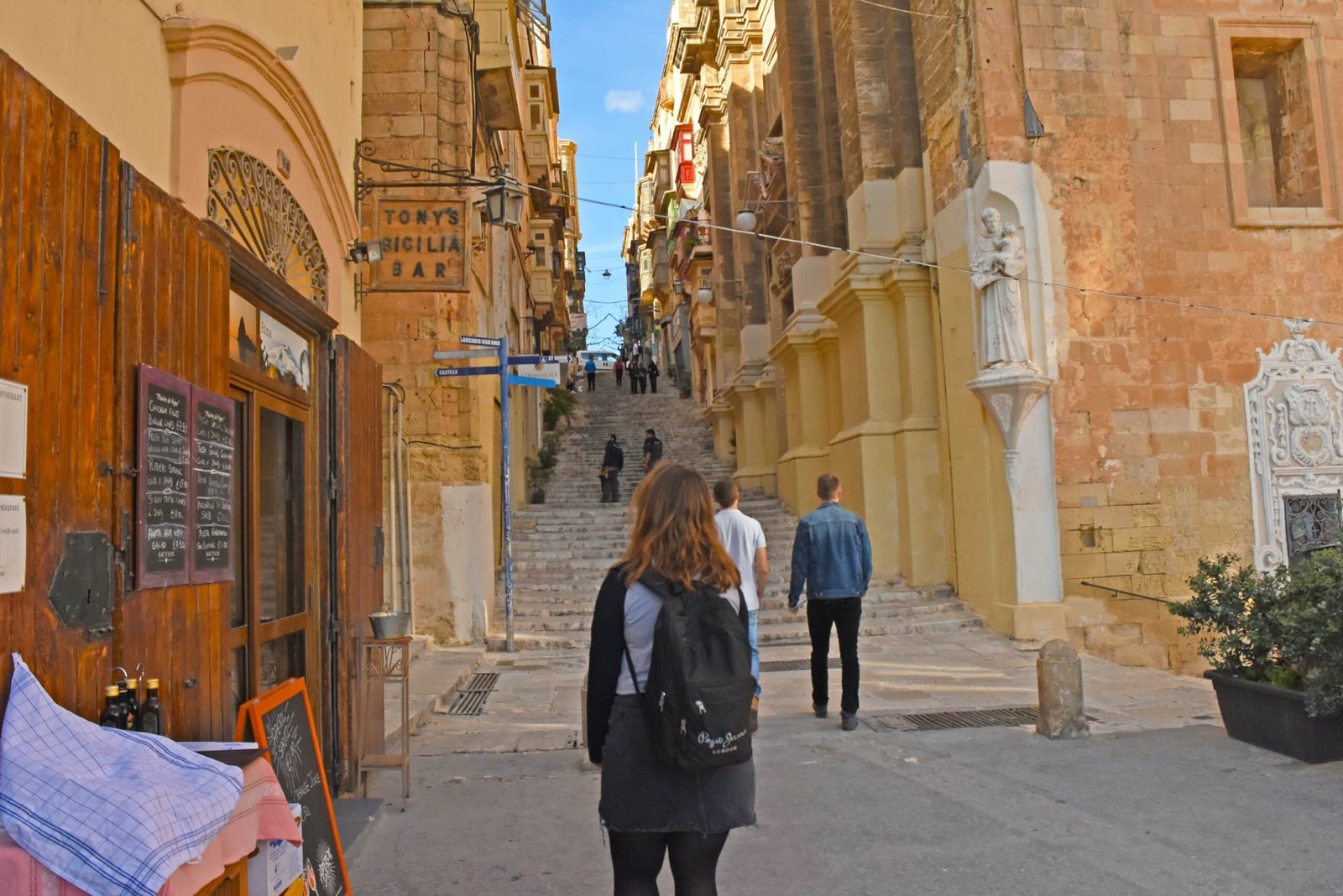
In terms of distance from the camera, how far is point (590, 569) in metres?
15.3

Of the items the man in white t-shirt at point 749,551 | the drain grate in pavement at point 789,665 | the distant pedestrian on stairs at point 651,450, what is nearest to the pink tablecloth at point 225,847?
the man in white t-shirt at point 749,551

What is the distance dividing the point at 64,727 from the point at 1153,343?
42.9ft

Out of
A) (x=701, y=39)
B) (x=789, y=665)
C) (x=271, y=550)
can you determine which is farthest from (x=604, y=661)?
(x=701, y=39)

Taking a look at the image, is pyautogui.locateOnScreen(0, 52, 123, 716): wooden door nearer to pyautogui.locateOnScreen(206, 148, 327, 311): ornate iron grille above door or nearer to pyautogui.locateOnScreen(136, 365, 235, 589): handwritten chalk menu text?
pyautogui.locateOnScreen(136, 365, 235, 589): handwritten chalk menu text

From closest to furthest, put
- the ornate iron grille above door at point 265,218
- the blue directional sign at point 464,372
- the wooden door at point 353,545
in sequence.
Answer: the ornate iron grille above door at point 265,218
the wooden door at point 353,545
the blue directional sign at point 464,372

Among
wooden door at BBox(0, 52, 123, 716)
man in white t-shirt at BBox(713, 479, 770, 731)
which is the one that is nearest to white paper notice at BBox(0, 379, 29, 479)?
wooden door at BBox(0, 52, 123, 716)

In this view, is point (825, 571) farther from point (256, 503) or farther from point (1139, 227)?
point (1139, 227)

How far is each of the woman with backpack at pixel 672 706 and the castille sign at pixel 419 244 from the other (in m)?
7.37

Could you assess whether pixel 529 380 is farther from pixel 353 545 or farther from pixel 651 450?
pixel 651 450

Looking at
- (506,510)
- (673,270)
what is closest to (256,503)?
(506,510)

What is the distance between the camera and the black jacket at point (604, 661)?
304cm

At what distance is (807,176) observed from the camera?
19312 mm

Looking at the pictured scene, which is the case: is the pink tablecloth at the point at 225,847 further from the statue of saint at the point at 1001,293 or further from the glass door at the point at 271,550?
the statue of saint at the point at 1001,293

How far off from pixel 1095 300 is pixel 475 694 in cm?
855
